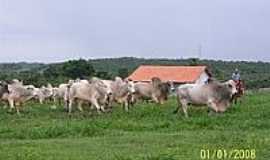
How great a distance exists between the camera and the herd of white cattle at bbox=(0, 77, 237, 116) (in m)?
27.6

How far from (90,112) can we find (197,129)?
8773 mm

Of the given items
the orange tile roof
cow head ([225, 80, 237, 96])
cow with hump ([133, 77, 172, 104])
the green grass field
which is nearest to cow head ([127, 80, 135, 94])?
cow with hump ([133, 77, 172, 104])

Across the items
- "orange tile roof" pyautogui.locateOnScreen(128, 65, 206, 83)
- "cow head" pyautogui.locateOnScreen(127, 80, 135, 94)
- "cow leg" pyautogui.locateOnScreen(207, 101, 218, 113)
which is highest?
"cow head" pyautogui.locateOnScreen(127, 80, 135, 94)

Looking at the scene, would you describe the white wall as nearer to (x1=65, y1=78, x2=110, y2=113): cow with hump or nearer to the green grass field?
(x1=65, y1=78, x2=110, y2=113): cow with hump

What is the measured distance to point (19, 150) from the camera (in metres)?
16.4

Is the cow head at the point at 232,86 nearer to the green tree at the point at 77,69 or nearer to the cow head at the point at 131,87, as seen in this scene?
the cow head at the point at 131,87

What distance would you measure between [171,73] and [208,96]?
138 feet

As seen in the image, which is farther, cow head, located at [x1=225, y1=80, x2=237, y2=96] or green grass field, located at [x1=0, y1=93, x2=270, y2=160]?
cow head, located at [x1=225, y1=80, x2=237, y2=96]

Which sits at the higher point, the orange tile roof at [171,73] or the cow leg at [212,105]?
the cow leg at [212,105]

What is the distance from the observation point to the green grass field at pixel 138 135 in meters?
15.5

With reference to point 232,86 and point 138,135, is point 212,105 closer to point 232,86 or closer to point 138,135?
point 232,86
